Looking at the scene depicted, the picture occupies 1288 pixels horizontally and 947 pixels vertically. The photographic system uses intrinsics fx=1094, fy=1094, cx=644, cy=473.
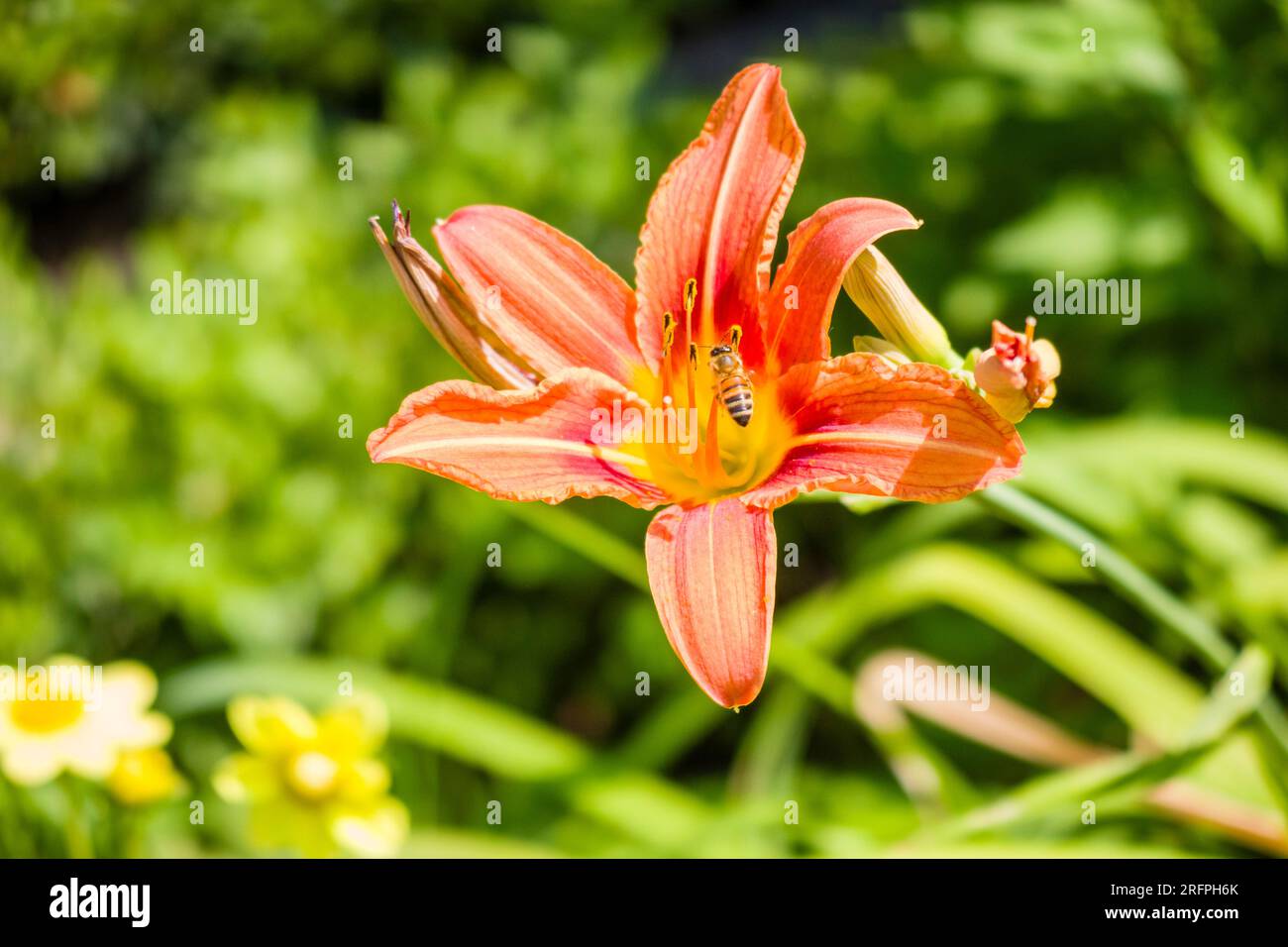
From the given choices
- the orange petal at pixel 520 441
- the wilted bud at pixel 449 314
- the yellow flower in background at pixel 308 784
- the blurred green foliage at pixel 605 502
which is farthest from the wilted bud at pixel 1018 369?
the yellow flower in background at pixel 308 784

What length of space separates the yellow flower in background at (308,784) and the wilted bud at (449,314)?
2.00 ft

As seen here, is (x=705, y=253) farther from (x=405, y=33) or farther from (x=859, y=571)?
(x=405, y=33)

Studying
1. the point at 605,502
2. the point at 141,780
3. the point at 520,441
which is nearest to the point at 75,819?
the point at 141,780

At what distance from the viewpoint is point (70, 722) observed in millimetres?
1275

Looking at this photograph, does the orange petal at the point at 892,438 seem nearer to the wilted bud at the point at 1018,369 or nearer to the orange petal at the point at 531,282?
the wilted bud at the point at 1018,369

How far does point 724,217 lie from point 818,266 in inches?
5.5

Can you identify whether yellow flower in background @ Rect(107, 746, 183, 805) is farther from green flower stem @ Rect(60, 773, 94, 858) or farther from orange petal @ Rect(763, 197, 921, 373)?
orange petal @ Rect(763, 197, 921, 373)

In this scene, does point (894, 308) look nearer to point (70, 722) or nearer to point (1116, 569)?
point (1116, 569)

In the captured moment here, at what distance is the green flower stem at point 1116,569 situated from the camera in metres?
1.00

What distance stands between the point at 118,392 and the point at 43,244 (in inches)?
59.6

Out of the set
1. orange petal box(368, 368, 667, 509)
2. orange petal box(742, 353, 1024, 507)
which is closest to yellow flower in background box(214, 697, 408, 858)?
orange petal box(368, 368, 667, 509)

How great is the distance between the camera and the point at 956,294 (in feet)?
6.43

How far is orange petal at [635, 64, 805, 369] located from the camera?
3.25ft

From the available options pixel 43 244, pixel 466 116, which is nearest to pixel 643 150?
pixel 466 116
